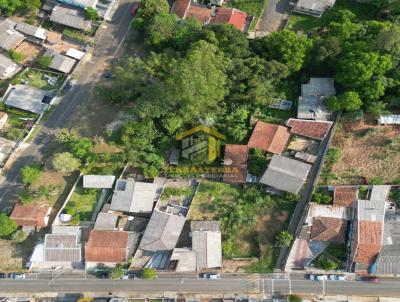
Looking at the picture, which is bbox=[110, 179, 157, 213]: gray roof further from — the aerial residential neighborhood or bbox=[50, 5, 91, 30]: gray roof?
bbox=[50, 5, 91, 30]: gray roof

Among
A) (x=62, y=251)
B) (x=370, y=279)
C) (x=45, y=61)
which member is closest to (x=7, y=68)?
(x=45, y=61)

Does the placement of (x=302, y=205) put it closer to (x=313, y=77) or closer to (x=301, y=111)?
(x=301, y=111)

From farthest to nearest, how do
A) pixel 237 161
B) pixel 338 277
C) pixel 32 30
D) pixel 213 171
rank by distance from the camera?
pixel 32 30
pixel 213 171
pixel 237 161
pixel 338 277

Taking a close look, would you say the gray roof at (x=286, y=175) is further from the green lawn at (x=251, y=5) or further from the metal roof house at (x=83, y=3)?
the metal roof house at (x=83, y=3)

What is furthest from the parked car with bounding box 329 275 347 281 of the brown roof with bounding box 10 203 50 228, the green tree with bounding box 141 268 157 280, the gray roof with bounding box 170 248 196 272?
the brown roof with bounding box 10 203 50 228

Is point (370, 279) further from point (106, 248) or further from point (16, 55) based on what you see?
point (16, 55)

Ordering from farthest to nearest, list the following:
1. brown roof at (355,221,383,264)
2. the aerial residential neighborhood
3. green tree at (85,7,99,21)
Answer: green tree at (85,7,99,21) < the aerial residential neighborhood < brown roof at (355,221,383,264)

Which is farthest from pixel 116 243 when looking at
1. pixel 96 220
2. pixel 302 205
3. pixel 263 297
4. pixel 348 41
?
pixel 348 41
